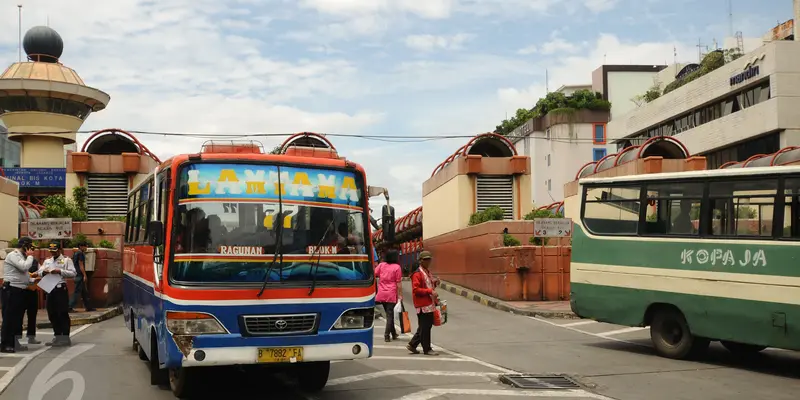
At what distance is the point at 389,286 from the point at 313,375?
563 cm

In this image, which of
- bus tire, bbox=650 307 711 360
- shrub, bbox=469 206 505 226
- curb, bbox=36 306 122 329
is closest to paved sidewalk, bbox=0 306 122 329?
curb, bbox=36 306 122 329

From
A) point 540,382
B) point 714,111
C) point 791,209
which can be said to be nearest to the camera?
point 540,382

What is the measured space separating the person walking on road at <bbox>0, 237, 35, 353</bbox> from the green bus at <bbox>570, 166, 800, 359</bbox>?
9.62m

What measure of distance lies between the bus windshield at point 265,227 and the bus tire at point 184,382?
1.24 metres

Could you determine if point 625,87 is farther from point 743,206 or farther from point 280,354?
point 280,354

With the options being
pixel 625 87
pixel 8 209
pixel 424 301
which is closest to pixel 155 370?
pixel 424 301

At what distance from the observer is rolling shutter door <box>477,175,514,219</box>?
30.2 metres

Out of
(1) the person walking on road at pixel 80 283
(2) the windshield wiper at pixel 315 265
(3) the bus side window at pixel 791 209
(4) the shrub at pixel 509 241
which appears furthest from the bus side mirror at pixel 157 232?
(4) the shrub at pixel 509 241

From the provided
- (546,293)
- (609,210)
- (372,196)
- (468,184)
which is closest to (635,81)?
(468,184)

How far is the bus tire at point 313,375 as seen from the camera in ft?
31.2

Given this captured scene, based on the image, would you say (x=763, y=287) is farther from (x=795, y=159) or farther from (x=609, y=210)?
(x=795, y=159)

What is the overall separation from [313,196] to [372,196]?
97 centimetres

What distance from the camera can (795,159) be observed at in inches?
906

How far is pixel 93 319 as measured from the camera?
19.0 metres
